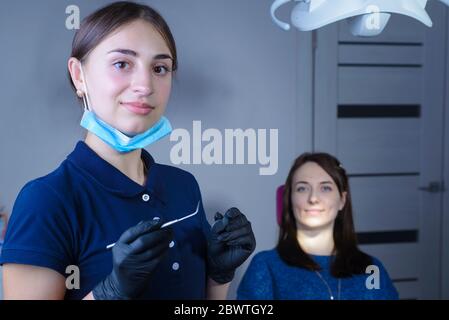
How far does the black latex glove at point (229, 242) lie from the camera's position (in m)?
0.83

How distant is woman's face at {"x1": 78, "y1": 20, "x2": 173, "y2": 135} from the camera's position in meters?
0.75

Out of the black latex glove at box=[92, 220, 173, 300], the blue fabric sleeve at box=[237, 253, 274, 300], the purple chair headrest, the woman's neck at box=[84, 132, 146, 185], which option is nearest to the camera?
the black latex glove at box=[92, 220, 173, 300]

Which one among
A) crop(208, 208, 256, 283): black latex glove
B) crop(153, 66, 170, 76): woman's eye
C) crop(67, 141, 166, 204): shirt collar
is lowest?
crop(208, 208, 256, 283): black latex glove

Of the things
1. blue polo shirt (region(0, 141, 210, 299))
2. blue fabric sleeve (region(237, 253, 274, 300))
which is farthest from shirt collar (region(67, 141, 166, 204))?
blue fabric sleeve (region(237, 253, 274, 300))

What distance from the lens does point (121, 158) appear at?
32.1 inches

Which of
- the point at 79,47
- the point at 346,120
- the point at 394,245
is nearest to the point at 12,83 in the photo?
the point at 79,47

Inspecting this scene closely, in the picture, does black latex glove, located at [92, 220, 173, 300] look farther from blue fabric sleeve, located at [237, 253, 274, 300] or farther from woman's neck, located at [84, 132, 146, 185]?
blue fabric sleeve, located at [237, 253, 274, 300]

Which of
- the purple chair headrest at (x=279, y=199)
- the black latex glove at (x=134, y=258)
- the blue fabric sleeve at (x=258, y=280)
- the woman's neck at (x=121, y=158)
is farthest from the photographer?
the blue fabric sleeve at (x=258, y=280)

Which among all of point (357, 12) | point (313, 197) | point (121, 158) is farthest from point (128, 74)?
point (313, 197)

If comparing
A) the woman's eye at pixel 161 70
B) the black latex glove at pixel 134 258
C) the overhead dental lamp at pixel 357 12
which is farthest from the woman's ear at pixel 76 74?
the overhead dental lamp at pixel 357 12

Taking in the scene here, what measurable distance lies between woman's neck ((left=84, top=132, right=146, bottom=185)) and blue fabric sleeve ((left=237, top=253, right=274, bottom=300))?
403mm

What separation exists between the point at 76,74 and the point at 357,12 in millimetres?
444

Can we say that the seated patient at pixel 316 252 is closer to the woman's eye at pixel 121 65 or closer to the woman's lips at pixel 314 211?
the woman's lips at pixel 314 211

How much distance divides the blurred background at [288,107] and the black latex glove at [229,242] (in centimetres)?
8
